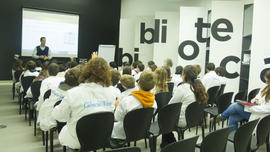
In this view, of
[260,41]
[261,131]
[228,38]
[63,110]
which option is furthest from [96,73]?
[228,38]

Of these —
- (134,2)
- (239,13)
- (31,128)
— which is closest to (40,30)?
(134,2)

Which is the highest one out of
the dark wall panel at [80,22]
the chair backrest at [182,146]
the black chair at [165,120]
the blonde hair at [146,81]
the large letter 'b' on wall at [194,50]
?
the dark wall panel at [80,22]

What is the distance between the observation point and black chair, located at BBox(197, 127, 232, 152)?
1799mm

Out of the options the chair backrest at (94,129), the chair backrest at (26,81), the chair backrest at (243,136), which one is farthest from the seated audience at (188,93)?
the chair backrest at (26,81)

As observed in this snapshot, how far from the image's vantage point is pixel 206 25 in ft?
25.5

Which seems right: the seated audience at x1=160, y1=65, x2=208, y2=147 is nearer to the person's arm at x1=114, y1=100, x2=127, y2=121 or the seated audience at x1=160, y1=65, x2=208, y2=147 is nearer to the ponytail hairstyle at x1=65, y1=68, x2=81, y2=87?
the person's arm at x1=114, y1=100, x2=127, y2=121

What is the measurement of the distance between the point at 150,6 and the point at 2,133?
8259 millimetres

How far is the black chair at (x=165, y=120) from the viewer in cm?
287

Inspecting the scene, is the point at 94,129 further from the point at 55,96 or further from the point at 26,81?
the point at 26,81

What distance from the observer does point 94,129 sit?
2279mm

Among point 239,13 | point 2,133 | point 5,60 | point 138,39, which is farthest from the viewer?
point 138,39

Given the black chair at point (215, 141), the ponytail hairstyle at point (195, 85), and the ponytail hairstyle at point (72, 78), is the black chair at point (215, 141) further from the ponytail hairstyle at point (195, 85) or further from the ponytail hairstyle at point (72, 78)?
the ponytail hairstyle at point (72, 78)

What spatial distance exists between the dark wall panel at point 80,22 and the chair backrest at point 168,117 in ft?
25.7

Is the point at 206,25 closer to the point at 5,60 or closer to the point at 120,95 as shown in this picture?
the point at 120,95
